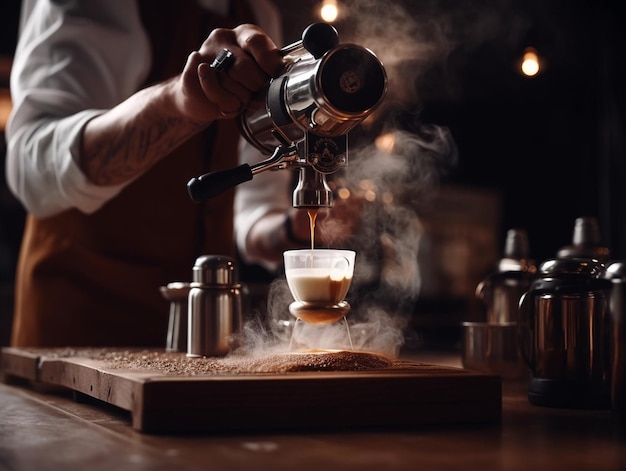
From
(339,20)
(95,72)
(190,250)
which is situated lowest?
(190,250)

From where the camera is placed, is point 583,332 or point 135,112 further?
point 135,112

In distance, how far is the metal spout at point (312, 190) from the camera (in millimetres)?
1294

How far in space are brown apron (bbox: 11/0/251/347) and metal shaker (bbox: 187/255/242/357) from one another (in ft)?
1.92

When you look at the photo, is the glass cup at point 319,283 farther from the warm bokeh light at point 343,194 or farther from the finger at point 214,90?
the warm bokeh light at point 343,194

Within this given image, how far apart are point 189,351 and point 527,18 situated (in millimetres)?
2874

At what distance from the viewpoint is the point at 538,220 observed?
5.91 m

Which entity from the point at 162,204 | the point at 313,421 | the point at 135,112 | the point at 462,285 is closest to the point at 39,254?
the point at 162,204

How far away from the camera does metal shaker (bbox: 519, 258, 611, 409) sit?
125 cm

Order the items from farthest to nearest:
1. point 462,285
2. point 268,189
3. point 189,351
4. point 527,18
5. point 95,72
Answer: point 462,285 < point 527,18 < point 268,189 < point 95,72 < point 189,351

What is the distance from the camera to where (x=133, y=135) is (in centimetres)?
159

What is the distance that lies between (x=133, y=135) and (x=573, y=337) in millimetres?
893

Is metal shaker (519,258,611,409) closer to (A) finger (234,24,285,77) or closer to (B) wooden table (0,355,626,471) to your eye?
(B) wooden table (0,355,626,471)

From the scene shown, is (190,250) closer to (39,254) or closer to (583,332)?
A: (39,254)

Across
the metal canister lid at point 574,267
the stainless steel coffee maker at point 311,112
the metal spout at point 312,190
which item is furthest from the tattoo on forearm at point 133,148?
the metal canister lid at point 574,267
